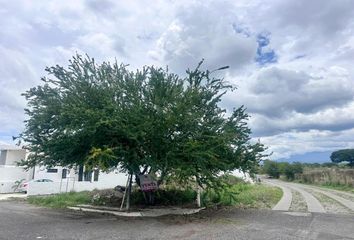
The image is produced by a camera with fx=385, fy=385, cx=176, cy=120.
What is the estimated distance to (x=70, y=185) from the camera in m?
30.4

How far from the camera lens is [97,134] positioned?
15.5 m

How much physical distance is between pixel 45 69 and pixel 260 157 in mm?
10368

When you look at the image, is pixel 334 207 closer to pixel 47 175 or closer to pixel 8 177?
pixel 47 175

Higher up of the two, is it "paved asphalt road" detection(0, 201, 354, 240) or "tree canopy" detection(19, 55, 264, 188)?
"tree canopy" detection(19, 55, 264, 188)

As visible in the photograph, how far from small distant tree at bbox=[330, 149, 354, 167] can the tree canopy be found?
102 metres

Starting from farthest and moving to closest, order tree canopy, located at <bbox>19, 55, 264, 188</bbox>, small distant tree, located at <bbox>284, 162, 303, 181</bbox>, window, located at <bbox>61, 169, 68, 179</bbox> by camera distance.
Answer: small distant tree, located at <bbox>284, 162, 303, 181</bbox>, window, located at <bbox>61, 169, 68, 179</bbox>, tree canopy, located at <bbox>19, 55, 264, 188</bbox>

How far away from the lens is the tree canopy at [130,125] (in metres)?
15.0

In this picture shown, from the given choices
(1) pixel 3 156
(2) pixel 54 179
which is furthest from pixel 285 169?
(2) pixel 54 179

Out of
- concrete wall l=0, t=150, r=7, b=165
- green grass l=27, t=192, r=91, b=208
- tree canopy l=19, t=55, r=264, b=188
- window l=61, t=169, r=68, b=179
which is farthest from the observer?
concrete wall l=0, t=150, r=7, b=165

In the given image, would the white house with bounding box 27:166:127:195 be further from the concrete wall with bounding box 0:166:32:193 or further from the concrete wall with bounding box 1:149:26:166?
the concrete wall with bounding box 1:149:26:166

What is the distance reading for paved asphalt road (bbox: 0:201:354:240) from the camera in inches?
446

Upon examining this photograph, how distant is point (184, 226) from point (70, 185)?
1926 centimetres

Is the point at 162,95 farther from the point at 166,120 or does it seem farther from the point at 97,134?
the point at 97,134

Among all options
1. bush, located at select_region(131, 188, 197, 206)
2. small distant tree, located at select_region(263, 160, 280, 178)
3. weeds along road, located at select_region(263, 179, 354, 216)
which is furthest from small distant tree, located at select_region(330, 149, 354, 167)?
bush, located at select_region(131, 188, 197, 206)
